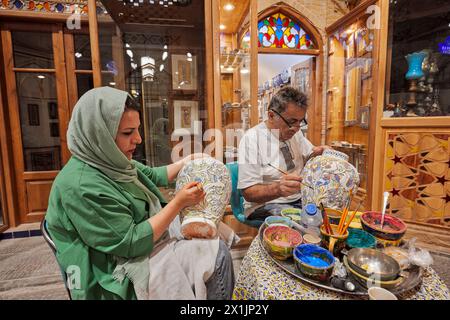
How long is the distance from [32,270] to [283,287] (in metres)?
2.14

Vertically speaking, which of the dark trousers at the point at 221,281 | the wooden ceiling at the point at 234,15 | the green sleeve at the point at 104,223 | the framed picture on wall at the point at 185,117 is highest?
the wooden ceiling at the point at 234,15

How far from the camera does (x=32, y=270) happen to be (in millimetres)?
1849

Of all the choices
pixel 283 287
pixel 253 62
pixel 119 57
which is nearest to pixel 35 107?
pixel 119 57

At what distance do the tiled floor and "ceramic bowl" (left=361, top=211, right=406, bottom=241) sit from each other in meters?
0.95

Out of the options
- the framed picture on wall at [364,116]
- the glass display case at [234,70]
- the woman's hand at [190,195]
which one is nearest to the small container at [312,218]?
the woman's hand at [190,195]

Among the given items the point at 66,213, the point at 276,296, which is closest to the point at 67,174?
the point at 66,213

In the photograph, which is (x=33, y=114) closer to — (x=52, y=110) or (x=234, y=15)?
(x=52, y=110)

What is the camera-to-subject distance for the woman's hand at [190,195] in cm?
87

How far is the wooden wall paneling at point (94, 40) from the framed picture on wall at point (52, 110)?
1248 millimetres

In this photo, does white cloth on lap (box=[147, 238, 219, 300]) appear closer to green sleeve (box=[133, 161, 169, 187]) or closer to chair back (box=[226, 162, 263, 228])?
green sleeve (box=[133, 161, 169, 187])

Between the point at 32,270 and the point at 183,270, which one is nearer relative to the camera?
the point at 183,270

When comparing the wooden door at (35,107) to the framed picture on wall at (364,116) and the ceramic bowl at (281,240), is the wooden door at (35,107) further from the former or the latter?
the framed picture on wall at (364,116)

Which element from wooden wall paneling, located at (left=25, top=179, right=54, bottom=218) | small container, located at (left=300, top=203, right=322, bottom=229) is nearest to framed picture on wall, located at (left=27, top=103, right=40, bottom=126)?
wooden wall paneling, located at (left=25, top=179, right=54, bottom=218)

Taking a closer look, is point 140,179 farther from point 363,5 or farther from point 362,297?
point 363,5
